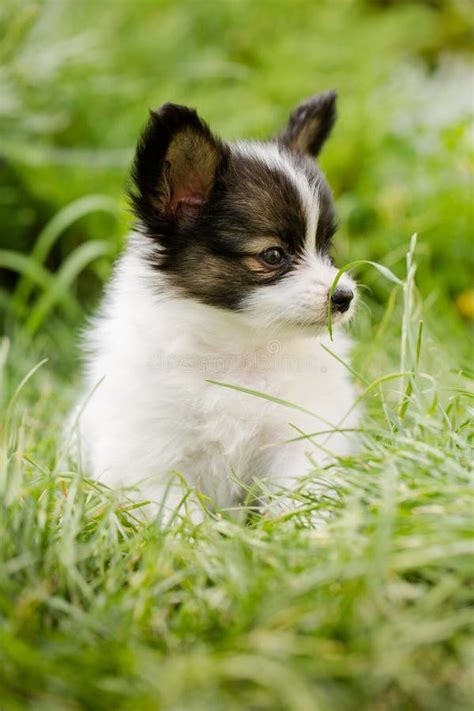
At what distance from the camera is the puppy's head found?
329cm

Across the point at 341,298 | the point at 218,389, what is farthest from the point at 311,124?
the point at 218,389

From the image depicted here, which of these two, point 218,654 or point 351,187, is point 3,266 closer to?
point 351,187

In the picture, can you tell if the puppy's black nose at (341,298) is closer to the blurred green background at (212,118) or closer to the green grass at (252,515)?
the green grass at (252,515)

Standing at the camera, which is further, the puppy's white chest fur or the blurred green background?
the blurred green background

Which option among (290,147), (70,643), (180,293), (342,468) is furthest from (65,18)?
(70,643)

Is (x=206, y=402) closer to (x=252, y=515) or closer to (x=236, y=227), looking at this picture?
(x=252, y=515)

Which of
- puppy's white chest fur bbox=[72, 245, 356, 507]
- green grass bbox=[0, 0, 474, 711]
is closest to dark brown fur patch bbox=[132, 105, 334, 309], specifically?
puppy's white chest fur bbox=[72, 245, 356, 507]

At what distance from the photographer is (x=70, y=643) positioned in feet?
7.06

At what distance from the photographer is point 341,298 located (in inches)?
129

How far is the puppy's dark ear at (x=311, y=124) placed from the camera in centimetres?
396

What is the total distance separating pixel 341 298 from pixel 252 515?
95cm

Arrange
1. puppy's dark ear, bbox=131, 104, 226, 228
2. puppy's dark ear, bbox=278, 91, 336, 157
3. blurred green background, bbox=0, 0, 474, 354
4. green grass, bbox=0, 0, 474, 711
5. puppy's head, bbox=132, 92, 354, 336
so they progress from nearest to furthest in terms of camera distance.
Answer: green grass, bbox=0, 0, 474, 711, puppy's dark ear, bbox=131, 104, 226, 228, puppy's head, bbox=132, 92, 354, 336, puppy's dark ear, bbox=278, 91, 336, 157, blurred green background, bbox=0, 0, 474, 354

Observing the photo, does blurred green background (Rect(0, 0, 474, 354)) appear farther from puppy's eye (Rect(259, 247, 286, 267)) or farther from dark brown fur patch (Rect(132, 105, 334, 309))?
puppy's eye (Rect(259, 247, 286, 267))

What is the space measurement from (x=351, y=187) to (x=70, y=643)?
571 cm
